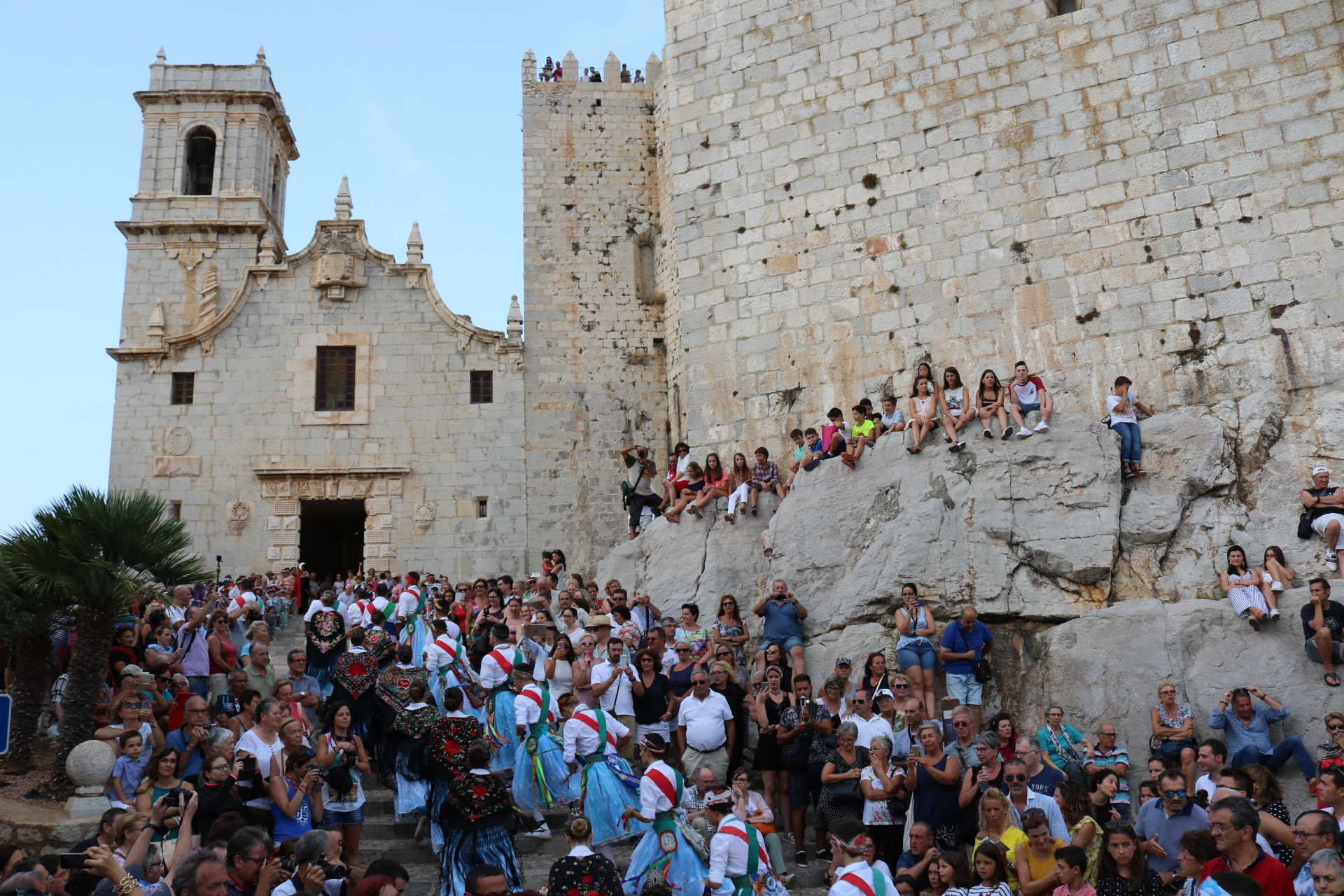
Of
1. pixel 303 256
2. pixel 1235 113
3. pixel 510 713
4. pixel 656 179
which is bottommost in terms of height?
pixel 510 713

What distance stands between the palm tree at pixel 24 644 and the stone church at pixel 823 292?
26.3 ft

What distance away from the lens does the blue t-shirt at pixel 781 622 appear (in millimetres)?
11586

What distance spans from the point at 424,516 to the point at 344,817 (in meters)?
14.6

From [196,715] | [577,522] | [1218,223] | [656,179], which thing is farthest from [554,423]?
[196,715]

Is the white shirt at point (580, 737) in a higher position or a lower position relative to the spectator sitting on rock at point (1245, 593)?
lower

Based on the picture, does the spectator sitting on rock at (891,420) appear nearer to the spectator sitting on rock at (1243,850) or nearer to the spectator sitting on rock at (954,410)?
the spectator sitting on rock at (954,410)

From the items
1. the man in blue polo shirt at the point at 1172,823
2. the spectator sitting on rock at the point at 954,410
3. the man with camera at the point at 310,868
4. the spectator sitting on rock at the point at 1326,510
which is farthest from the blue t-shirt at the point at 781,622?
the man with camera at the point at 310,868

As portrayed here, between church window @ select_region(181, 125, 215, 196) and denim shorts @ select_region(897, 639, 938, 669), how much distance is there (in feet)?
71.9

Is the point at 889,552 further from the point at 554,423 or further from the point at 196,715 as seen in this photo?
the point at 554,423

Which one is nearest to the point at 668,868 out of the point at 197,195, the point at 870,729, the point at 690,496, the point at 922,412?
the point at 870,729

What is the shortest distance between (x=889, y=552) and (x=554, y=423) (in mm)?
12482

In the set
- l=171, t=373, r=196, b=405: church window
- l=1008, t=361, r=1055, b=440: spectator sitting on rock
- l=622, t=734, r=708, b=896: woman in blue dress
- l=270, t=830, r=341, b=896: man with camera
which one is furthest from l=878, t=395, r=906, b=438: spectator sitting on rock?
l=171, t=373, r=196, b=405: church window

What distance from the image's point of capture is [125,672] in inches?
370

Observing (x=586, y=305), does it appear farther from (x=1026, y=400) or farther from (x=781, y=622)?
(x=781, y=622)
